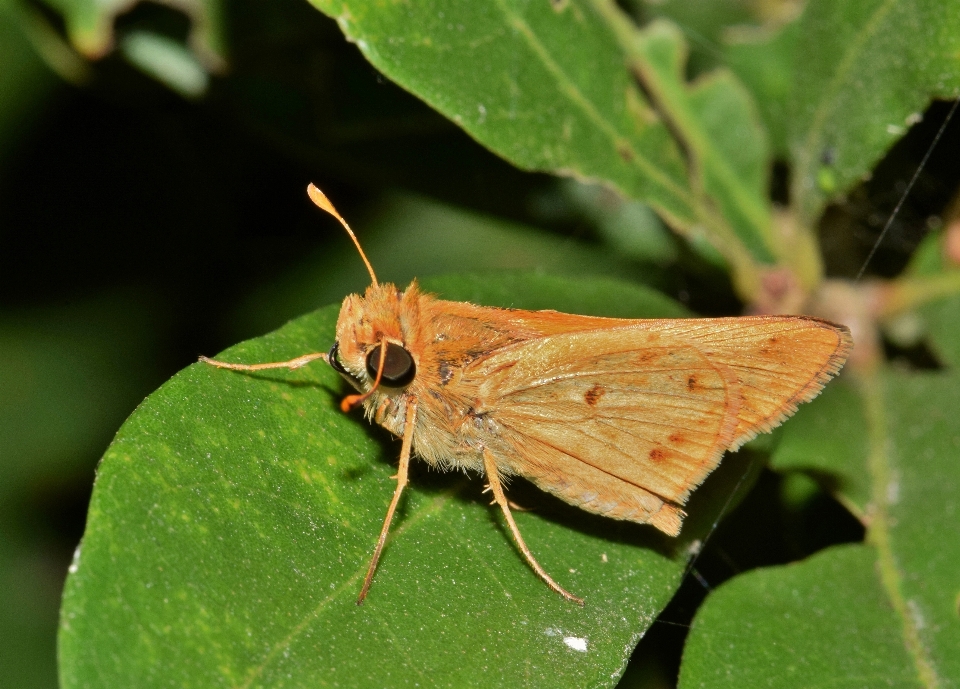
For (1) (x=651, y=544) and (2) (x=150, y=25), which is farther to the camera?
(2) (x=150, y=25)

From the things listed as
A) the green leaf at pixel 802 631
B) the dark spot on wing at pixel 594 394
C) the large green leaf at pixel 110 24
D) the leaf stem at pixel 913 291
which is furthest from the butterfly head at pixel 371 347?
the leaf stem at pixel 913 291

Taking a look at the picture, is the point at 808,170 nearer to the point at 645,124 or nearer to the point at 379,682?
the point at 645,124

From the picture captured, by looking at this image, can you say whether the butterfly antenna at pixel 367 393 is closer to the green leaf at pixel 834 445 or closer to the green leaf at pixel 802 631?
the green leaf at pixel 802 631

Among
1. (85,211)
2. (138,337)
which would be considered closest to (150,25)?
(85,211)

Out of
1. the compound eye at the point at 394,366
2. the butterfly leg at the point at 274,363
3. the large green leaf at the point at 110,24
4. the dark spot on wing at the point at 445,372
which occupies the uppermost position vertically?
the large green leaf at the point at 110,24

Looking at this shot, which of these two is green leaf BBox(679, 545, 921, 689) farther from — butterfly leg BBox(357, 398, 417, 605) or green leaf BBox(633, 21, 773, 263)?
green leaf BBox(633, 21, 773, 263)

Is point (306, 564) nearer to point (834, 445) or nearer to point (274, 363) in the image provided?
point (274, 363)

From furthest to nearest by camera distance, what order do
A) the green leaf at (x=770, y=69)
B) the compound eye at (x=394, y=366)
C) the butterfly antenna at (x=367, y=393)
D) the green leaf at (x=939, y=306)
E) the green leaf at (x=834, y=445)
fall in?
the green leaf at (x=770, y=69)
the green leaf at (x=939, y=306)
the green leaf at (x=834, y=445)
the compound eye at (x=394, y=366)
the butterfly antenna at (x=367, y=393)
